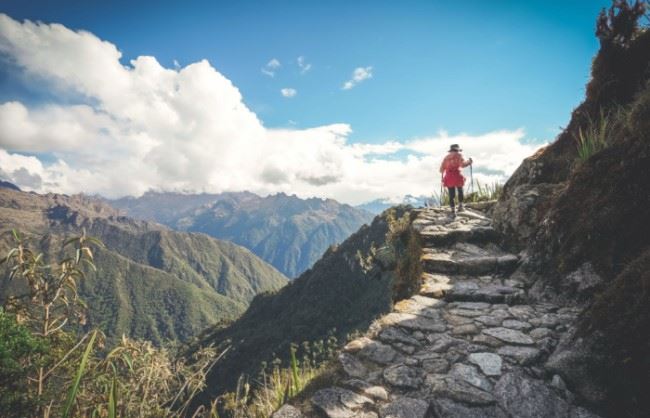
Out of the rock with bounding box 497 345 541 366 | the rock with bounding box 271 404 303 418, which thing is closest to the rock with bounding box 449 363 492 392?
the rock with bounding box 497 345 541 366

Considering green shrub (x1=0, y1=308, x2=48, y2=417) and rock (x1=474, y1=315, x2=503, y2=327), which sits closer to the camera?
green shrub (x1=0, y1=308, x2=48, y2=417)

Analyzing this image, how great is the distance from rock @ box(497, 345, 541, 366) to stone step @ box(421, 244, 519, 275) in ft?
9.07

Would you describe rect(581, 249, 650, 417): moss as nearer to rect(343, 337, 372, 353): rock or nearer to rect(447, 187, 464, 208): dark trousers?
rect(343, 337, 372, 353): rock

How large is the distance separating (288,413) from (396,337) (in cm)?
175

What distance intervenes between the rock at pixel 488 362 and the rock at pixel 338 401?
125cm

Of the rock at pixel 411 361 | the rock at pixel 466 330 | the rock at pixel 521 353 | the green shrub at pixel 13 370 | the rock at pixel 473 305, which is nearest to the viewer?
the green shrub at pixel 13 370

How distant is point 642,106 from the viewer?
→ 5.59 m

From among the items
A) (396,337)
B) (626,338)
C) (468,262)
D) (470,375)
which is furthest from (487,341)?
(468,262)

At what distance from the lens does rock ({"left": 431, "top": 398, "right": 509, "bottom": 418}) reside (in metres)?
3.07

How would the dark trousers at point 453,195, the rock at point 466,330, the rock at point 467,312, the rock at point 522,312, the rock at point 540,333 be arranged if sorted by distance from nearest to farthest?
the rock at point 540,333, the rock at point 466,330, the rock at point 522,312, the rock at point 467,312, the dark trousers at point 453,195

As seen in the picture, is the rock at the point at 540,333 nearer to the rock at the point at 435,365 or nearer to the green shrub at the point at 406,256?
the rock at the point at 435,365

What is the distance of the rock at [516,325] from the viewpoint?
4424mm

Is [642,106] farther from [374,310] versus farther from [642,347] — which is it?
[374,310]

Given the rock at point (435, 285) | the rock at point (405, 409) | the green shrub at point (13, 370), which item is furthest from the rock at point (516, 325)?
the green shrub at point (13, 370)
